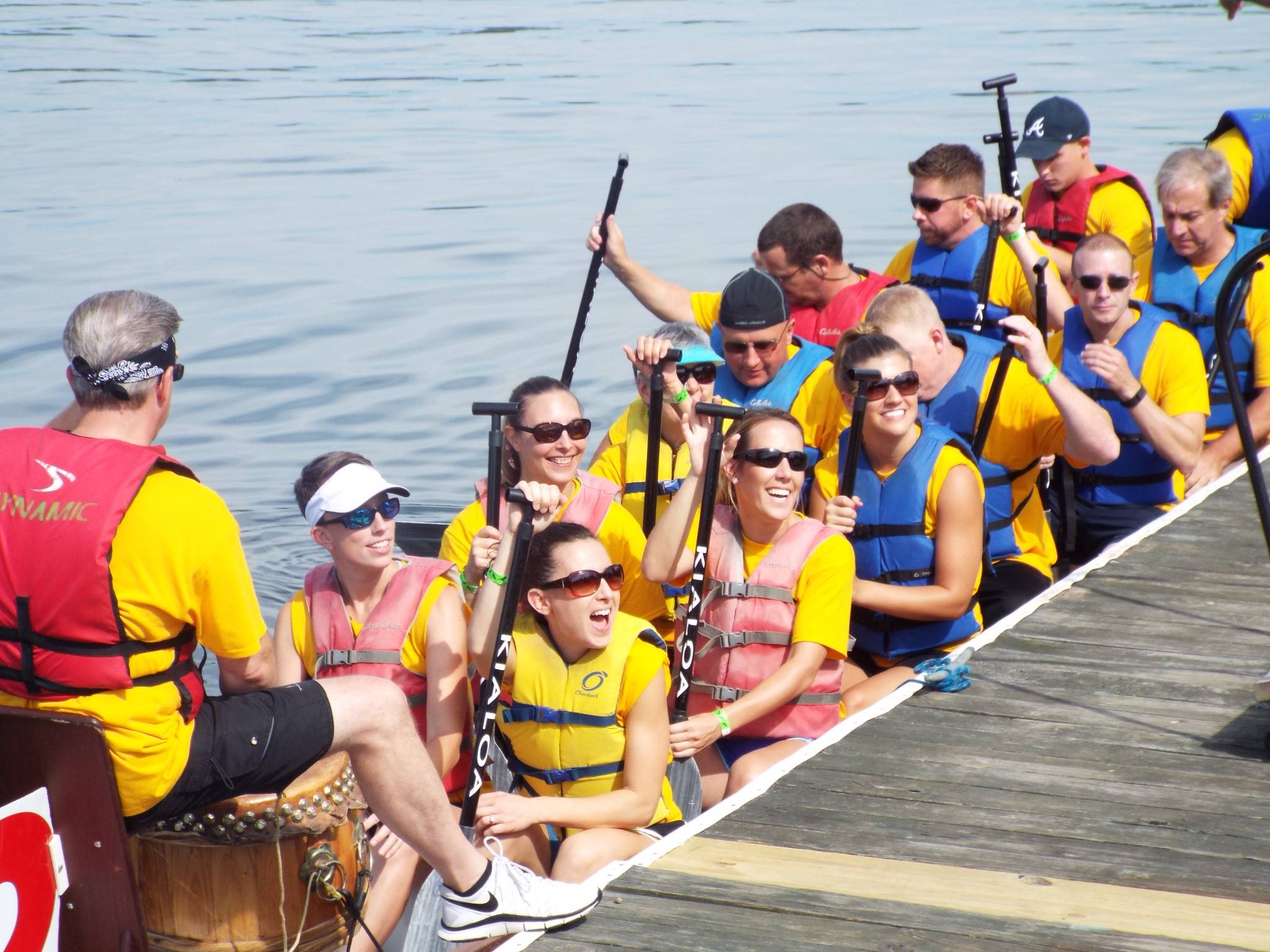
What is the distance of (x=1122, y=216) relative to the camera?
7332 millimetres

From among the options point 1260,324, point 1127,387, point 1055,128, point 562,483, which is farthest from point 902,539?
point 1055,128

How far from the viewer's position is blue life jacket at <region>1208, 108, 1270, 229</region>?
7.92m

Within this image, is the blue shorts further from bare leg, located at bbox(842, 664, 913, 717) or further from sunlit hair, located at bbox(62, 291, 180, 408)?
sunlit hair, located at bbox(62, 291, 180, 408)

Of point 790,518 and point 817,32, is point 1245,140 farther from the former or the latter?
point 817,32

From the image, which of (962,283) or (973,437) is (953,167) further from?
(973,437)

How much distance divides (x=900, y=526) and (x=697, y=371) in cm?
81

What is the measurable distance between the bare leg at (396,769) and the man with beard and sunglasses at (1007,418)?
2.17m

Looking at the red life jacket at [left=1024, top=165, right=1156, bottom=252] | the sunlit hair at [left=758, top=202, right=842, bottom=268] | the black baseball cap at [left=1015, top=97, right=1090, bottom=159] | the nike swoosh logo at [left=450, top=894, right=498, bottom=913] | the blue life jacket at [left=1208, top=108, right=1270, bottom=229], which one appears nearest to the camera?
the nike swoosh logo at [left=450, top=894, right=498, bottom=913]

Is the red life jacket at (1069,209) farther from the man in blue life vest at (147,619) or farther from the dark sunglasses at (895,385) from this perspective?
the man in blue life vest at (147,619)

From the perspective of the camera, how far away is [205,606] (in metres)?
2.93

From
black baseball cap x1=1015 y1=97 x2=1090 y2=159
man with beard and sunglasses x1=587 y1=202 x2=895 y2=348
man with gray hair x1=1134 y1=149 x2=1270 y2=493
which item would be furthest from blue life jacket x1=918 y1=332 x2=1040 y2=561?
black baseball cap x1=1015 y1=97 x2=1090 y2=159

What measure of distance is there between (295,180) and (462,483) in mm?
9439

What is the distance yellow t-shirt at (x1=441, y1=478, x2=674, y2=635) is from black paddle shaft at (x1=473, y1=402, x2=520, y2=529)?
0.43 feet

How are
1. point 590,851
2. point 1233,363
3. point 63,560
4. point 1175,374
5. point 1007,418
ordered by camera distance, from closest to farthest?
point 63,560, point 1233,363, point 590,851, point 1007,418, point 1175,374
